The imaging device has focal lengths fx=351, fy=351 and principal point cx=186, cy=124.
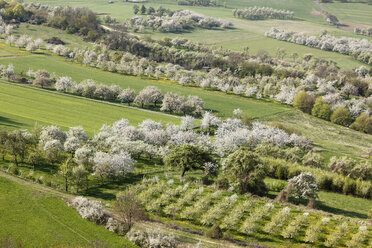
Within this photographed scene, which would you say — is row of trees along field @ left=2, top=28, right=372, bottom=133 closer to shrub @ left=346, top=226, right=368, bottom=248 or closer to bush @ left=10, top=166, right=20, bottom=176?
bush @ left=10, top=166, right=20, bottom=176

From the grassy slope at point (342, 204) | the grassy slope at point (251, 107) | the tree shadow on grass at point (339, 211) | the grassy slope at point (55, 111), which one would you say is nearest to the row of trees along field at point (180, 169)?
the grassy slope at point (342, 204)

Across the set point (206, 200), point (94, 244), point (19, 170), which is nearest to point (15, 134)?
point (19, 170)

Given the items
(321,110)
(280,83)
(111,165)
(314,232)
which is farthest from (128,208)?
(280,83)

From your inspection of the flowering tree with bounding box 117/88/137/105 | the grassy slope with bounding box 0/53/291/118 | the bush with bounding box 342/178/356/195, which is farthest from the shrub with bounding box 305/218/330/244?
the flowering tree with bounding box 117/88/137/105

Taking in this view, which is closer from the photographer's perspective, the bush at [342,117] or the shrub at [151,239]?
the shrub at [151,239]

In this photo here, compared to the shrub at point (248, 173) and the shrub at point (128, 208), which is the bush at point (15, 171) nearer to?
the shrub at point (128, 208)

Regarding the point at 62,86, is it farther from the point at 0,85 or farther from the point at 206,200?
the point at 206,200

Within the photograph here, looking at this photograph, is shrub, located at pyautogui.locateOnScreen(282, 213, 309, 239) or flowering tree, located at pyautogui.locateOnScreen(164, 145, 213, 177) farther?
flowering tree, located at pyautogui.locateOnScreen(164, 145, 213, 177)
